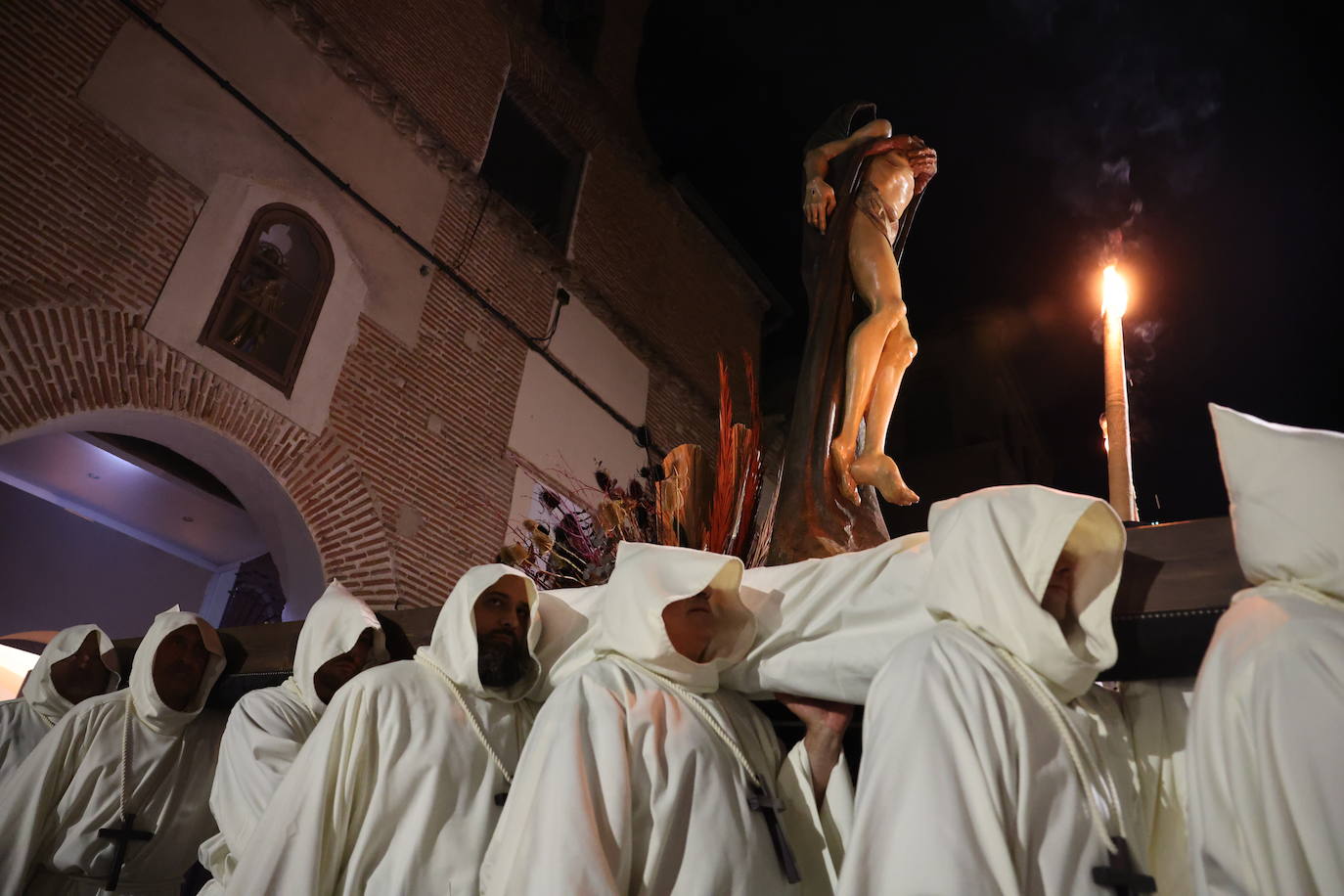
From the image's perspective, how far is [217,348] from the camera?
274 inches

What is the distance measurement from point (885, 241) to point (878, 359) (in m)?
0.55

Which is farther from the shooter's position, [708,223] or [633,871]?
[708,223]

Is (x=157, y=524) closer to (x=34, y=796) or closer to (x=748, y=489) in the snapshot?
(x=34, y=796)

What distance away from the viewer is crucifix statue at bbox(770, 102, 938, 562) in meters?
3.36

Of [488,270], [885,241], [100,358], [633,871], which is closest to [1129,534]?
[633,871]

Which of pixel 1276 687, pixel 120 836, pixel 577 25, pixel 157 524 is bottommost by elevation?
pixel 120 836

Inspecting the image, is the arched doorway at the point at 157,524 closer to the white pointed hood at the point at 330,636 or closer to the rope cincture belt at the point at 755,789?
the white pointed hood at the point at 330,636

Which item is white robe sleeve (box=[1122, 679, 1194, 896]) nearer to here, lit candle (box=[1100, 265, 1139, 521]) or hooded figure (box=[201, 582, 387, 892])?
lit candle (box=[1100, 265, 1139, 521])

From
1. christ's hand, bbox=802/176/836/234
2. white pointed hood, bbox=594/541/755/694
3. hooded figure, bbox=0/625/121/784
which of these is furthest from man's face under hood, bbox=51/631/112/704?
christ's hand, bbox=802/176/836/234

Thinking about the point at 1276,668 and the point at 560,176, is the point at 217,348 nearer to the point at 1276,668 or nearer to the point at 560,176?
the point at 560,176

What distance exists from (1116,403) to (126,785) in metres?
4.19

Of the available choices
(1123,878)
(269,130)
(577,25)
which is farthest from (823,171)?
(577,25)

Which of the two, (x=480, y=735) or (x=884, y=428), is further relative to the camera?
(x=884, y=428)

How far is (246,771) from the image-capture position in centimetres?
346
